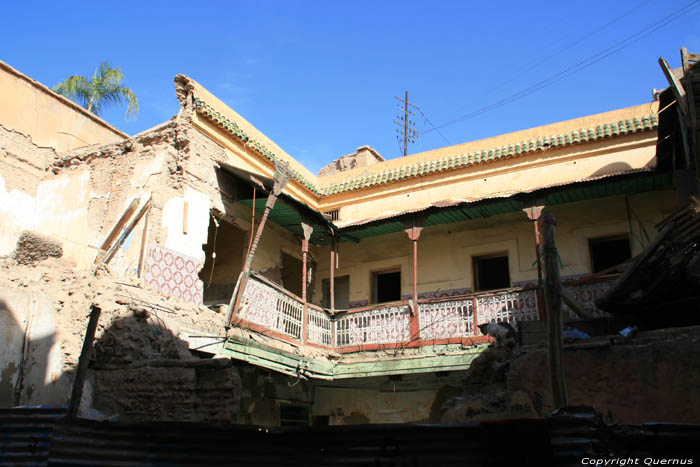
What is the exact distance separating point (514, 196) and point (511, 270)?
204cm

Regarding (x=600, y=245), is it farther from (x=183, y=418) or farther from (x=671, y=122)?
(x=183, y=418)

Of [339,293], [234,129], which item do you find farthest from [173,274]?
[339,293]

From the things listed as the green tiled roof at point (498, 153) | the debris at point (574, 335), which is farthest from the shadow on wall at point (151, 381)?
the green tiled roof at point (498, 153)

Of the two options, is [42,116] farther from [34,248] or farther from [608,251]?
[608,251]

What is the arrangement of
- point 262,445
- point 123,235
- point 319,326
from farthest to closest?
point 319,326 < point 123,235 < point 262,445

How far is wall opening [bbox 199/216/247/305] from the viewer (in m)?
13.7

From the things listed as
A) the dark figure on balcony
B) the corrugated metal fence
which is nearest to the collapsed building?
the dark figure on balcony

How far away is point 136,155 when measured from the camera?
1173cm

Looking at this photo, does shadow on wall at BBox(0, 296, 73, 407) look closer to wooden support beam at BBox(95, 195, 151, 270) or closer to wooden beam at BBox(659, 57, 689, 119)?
wooden support beam at BBox(95, 195, 151, 270)

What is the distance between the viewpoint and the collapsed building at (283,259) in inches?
305

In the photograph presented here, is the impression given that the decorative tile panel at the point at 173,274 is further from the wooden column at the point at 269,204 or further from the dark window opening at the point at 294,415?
the dark window opening at the point at 294,415

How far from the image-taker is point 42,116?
13.6 m

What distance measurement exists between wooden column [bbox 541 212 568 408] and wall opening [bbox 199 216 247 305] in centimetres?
848

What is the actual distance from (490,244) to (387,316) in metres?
3.23
